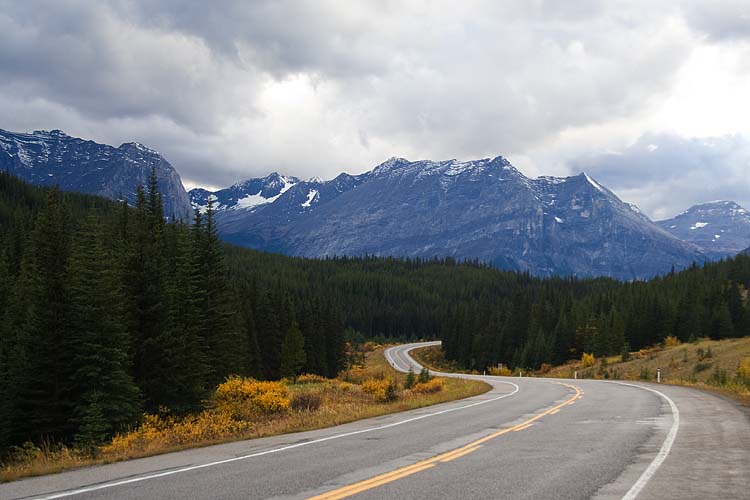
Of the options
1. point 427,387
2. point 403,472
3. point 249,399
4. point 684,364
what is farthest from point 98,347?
point 684,364

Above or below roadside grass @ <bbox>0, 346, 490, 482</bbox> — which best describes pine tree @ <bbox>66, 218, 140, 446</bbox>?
above

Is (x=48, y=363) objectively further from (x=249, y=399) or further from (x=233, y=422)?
(x=233, y=422)

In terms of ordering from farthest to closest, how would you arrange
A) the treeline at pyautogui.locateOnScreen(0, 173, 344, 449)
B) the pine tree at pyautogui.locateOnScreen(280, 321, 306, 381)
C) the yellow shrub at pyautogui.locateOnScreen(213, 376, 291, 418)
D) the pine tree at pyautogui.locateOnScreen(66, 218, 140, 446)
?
the pine tree at pyautogui.locateOnScreen(280, 321, 306, 381) → the treeline at pyautogui.locateOnScreen(0, 173, 344, 449) → the pine tree at pyautogui.locateOnScreen(66, 218, 140, 446) → the yellow shrub at pyautogui.locateOnScreen(213, 376, 291, 418)

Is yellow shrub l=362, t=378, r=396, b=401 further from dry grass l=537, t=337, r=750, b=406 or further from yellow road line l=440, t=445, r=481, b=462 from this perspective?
dry grass l=537, t=337, r=750, b=406

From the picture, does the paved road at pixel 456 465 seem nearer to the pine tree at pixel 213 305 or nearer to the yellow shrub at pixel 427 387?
the yellow shrub at pixel 427 387

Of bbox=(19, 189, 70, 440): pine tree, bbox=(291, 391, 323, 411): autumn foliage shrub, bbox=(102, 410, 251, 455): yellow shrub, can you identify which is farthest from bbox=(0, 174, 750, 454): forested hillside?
bbox=(291, 391, 323, 411): autumn foliage shrub

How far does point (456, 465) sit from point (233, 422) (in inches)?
323

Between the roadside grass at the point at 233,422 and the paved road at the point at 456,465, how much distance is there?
1.02 metres

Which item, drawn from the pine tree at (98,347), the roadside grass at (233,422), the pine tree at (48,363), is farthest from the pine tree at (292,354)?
the pine tree at (48,363)

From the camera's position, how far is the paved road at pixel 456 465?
25.1ft

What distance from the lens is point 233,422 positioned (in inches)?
613

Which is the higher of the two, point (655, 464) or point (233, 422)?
point (655, 464)

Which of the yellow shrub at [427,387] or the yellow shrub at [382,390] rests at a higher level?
the yellow shrub at [382,390]

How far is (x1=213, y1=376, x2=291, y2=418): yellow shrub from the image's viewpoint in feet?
64.5
